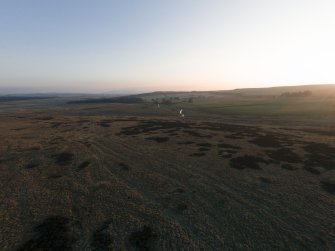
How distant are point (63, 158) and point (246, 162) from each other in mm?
24495

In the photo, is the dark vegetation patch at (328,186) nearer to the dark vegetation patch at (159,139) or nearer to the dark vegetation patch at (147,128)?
the dark vegetation patch at (159,139)

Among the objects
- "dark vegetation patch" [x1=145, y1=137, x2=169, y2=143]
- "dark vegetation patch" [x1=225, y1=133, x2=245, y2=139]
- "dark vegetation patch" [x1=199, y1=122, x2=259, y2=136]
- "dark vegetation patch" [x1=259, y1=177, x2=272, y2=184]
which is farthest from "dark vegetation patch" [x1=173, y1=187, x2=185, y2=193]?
"dark vegetation patch" [x1=199, y1=122, x2=259, y2=136]

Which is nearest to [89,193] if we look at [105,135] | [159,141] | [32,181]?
[32,181]

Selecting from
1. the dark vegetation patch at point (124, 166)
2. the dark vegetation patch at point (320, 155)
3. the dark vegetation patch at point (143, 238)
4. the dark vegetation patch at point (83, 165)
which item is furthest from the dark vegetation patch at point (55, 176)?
the dark vegetation patch at point (320, 155)

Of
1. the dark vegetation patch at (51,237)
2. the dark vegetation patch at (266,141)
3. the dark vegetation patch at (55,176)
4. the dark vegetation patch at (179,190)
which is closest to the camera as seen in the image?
the dark vegetation patch at (51,237)

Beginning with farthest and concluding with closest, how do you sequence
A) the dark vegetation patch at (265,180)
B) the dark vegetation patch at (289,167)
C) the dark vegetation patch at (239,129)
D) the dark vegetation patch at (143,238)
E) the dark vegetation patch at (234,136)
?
the dark vegetation patch at (239,129) → the dark vegetation patch at (234,136) → the dark vegetation patch at (289,167) → the dark vegetation patch at (265,180) → the dark vegetation patch at (143,238)

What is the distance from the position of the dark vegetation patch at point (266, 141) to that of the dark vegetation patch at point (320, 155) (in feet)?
15.1

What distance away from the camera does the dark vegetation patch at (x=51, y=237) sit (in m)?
15.9

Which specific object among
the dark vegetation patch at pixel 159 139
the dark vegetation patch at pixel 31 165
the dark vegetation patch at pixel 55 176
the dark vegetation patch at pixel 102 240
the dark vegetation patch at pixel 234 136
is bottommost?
the dark vegetation patch at pixel 234 136

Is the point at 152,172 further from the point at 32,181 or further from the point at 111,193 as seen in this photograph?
the point at 32,181

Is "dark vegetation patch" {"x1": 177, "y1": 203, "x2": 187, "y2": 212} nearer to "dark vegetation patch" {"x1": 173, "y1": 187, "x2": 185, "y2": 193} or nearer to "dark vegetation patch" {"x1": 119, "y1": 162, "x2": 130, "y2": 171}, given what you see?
"dark vegetation patch" {"x1": 173, "y1": 187, "x2": 185, "y2": 193}

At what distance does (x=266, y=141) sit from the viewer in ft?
148

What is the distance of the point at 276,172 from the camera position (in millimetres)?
28750

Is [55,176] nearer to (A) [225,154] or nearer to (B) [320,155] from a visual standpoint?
(A) [225,154]
